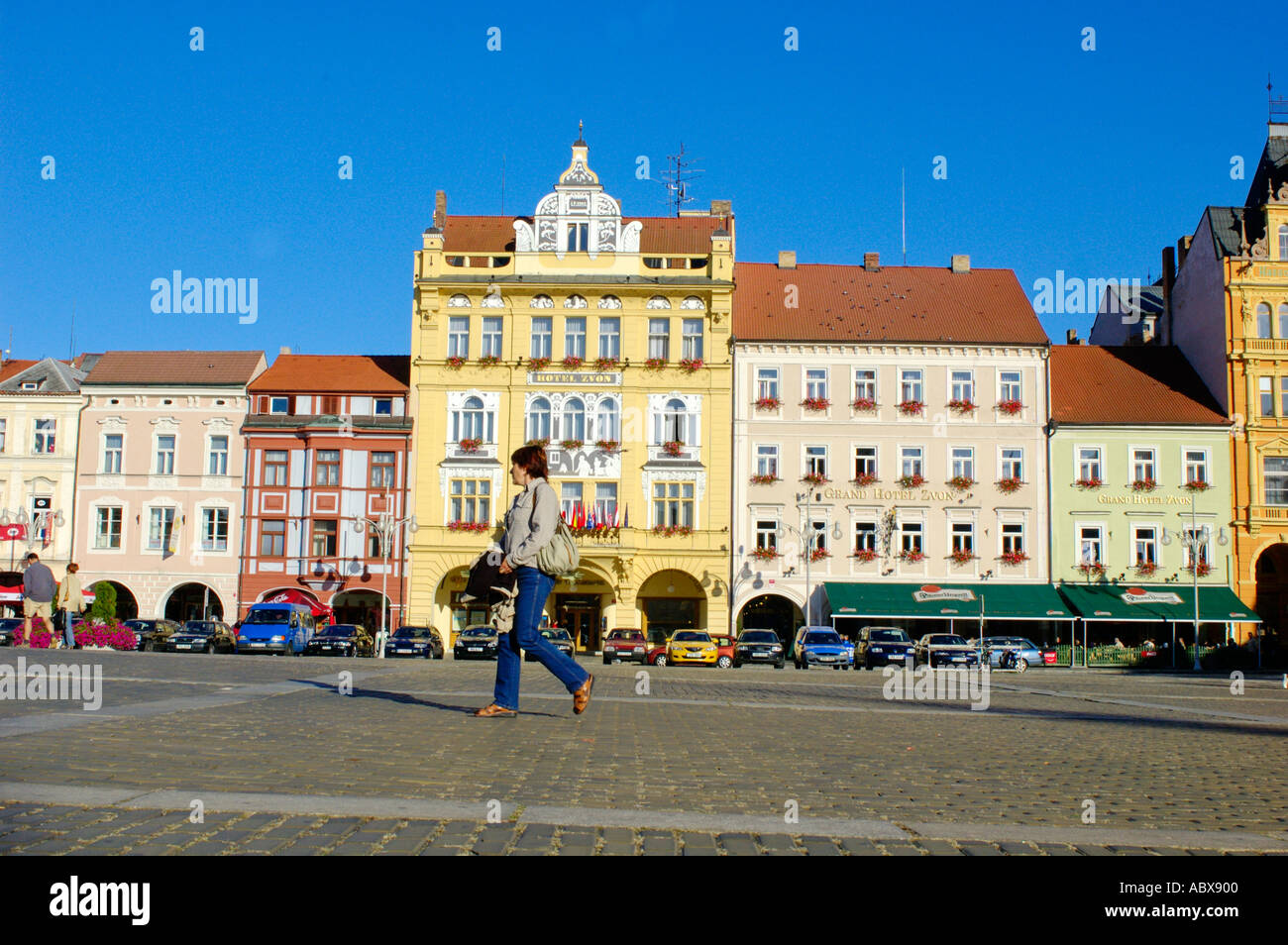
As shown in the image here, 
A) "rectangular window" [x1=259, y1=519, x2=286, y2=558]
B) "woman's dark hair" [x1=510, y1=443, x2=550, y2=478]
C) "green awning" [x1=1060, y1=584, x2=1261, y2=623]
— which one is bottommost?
"green awning" [x1=1060, y1=584, x2=1261, y2=623]

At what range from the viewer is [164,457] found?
53031 millimetres

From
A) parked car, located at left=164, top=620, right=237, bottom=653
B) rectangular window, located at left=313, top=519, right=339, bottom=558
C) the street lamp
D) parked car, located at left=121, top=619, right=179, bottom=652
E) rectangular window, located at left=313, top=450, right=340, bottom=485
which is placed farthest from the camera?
rectangular window, located at left=313, top=450, right=340, bottom=485

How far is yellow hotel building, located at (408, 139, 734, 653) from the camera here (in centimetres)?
5003

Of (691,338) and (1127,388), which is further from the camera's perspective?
(1127,388)

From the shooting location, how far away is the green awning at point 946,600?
1845 inches

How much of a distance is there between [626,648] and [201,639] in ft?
49.2

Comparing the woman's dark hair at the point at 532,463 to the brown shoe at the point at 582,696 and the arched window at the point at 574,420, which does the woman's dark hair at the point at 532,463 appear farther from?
the arched window at the point at 574,420

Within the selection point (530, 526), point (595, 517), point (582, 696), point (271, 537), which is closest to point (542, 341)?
point (595, 517)

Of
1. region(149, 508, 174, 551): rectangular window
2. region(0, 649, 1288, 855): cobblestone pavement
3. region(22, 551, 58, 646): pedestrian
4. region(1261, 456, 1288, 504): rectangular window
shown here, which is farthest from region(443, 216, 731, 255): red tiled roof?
region(0, 649, 1288, 855): cobblestone pavement

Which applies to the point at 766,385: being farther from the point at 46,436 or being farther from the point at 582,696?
the point at 582,696

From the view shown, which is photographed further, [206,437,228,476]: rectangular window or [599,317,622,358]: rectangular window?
[206,437,228,476]: rectangular window

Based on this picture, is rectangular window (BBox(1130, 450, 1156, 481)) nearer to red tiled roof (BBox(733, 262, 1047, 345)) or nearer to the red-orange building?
red tiled roof (BBox(733, 262, 1047, 345))

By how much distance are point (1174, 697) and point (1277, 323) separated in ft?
114

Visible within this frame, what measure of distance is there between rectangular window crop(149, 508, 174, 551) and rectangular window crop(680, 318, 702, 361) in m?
23.5
